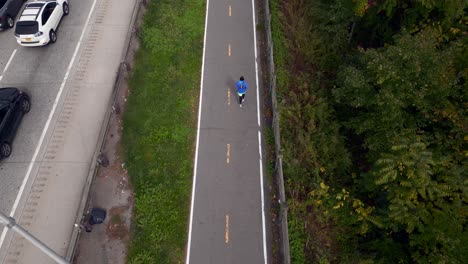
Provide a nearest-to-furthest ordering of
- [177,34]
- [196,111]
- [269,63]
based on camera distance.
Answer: [196,111]
[269,63]
[177,34]

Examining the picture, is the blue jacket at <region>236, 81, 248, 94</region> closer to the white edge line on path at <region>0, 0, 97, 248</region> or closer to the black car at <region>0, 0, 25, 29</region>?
the white edge line on path at <region>0, 0, 97, 248</region>

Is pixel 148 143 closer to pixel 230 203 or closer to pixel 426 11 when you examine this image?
pixel 230 203

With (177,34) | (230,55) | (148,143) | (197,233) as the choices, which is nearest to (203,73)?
(230,55)

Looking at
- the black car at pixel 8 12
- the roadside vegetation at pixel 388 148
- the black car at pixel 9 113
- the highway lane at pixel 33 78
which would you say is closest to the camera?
the roadside vegetation at pixel 388 148

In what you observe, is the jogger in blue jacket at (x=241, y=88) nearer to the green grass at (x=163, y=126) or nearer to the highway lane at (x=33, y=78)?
the green grass at (x=163, y=126)

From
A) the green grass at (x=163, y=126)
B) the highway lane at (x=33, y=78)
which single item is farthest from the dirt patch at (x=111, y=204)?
the highway lane at (x=33, y=78)

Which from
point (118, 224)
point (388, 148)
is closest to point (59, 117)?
point (118, 224)
